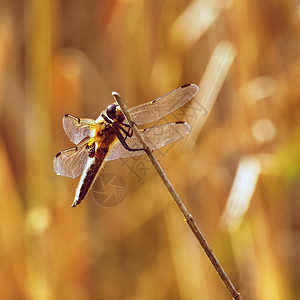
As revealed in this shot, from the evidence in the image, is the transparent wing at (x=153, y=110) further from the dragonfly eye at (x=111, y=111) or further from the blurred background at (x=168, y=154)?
the blurred background at (x=168, y=154)

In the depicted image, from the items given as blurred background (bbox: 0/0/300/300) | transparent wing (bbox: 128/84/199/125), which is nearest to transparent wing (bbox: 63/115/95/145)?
transparent wing (bbox: 128/84/199/125)

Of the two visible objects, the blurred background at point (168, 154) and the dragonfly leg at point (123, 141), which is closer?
the dragonfly leg at point (123, 141)

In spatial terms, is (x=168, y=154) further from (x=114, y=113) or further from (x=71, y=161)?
(x=114, y=113)

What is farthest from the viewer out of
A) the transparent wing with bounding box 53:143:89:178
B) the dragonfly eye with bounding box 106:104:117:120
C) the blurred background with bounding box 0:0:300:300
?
the blurred background with bounding box 0:0:300:300

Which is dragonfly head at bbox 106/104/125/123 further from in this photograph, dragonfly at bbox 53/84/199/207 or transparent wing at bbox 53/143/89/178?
transparent wing at bbox 53/143/89/178

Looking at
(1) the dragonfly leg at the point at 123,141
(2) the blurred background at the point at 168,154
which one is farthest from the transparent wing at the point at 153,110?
(2) the blurred background at the point at 168,154
